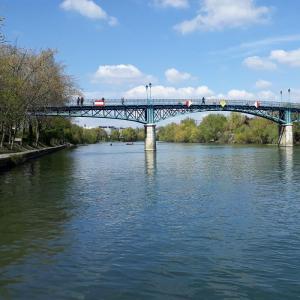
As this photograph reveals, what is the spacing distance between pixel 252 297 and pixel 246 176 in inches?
1115

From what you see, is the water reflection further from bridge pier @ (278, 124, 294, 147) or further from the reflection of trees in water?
bridge pier @ (278, 124, 294, 147)

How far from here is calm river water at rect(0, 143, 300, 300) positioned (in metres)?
11.1

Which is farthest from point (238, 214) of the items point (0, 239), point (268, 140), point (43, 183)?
point (268, 140)

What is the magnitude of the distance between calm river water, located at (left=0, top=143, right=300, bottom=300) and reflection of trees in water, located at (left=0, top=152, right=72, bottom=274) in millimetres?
37

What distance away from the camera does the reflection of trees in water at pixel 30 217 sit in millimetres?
14703

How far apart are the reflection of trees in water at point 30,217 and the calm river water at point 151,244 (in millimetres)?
37

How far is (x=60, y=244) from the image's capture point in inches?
599

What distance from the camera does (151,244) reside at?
15.1m

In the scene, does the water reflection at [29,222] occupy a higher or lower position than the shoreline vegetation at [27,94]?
lower

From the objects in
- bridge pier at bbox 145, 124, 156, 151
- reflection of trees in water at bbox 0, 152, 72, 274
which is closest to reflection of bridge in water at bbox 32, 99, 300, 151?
bridge pier at bbox 145, 124, 156, 151

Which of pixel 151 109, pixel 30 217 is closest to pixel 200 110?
pixel 151 109

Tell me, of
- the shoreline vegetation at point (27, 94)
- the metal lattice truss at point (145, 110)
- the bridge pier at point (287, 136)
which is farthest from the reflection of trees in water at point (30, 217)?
the bridge pier at point (287, 136)

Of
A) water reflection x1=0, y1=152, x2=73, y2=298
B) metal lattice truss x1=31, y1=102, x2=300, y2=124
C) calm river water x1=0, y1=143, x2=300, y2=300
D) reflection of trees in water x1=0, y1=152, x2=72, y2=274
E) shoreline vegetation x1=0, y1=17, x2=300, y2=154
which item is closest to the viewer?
calm river water x1=0, y1=143, x2=300, y2=300

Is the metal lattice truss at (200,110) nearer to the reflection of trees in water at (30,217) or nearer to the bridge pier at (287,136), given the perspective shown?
the bridge pier at (287,136)
